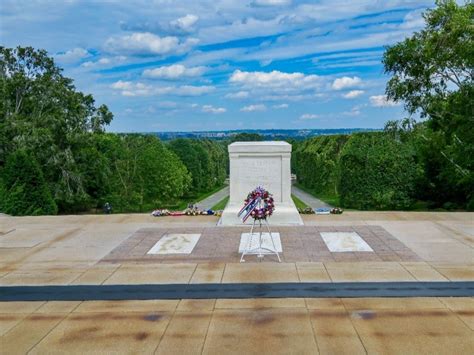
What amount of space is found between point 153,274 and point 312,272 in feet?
9.87

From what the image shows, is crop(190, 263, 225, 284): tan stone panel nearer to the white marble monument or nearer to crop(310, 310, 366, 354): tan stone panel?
crop(310, 310, 366, 354): tan stone panel

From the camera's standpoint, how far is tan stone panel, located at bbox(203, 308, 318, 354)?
677cm

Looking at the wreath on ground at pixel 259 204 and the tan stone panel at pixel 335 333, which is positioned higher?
the wreath on ground at pixel 259 204

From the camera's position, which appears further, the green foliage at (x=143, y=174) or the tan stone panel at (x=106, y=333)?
the green foliage at (x=143, y=174)

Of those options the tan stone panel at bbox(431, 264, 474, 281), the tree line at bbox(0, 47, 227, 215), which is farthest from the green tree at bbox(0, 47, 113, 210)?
the tan stone panel at bbox(431, 264, 474, 281)

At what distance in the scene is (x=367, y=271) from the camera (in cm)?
1012

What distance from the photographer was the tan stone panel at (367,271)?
9.64m

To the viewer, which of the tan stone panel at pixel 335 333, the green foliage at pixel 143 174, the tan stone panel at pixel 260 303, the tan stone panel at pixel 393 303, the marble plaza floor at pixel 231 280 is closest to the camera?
the tan stone panel at pixel 335 333

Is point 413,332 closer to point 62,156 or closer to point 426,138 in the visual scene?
point 426,138

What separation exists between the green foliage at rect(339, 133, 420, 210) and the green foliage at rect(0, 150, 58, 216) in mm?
17076

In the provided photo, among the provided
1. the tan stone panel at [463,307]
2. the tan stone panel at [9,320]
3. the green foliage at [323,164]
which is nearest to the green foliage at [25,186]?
the tan stone panel at [9,320]

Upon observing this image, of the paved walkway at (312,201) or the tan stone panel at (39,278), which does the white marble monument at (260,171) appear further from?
the paved walkway at (312,201)

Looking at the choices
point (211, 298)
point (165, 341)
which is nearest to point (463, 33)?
point (211, 298)

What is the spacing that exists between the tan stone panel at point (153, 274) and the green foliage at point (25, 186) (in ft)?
40.6
